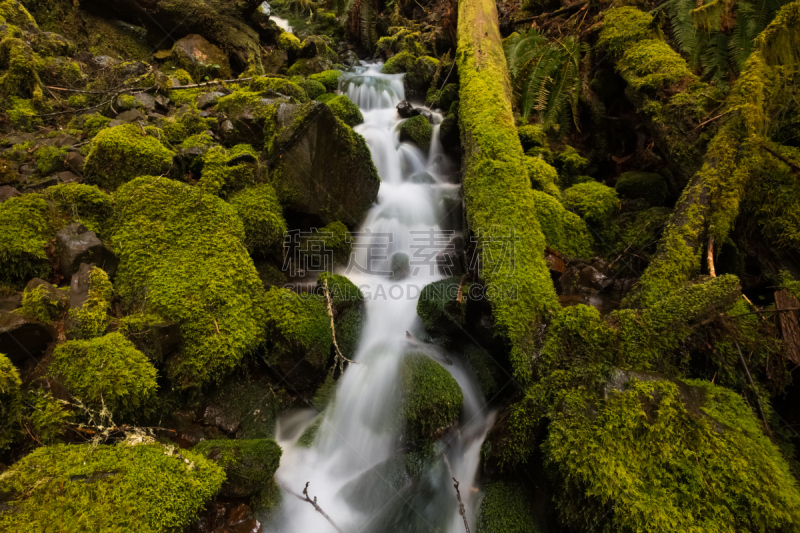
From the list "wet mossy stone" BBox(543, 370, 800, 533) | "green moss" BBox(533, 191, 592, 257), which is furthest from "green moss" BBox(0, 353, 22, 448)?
"green moss" BBox(533, 191, 592, 257)

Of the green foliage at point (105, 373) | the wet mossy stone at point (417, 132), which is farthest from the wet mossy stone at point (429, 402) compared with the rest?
the wet mossy stone at point (417, 132)

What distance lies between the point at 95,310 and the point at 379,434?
267 cm

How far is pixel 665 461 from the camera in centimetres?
208

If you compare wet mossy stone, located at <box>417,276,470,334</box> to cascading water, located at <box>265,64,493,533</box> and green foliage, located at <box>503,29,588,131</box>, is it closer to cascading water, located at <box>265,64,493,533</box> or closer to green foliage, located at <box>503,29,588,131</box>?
cascading water, located at <box>265,64,493,533</box>

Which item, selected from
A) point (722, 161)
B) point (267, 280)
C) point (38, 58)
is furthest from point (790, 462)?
point (38, 58)

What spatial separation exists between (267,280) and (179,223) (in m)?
1.06

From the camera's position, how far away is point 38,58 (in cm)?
509

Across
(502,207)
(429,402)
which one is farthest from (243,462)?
(502,207)

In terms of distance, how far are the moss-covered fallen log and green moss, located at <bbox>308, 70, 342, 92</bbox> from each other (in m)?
3.95

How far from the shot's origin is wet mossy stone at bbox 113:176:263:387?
3.01m

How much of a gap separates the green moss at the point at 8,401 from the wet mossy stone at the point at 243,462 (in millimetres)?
1024

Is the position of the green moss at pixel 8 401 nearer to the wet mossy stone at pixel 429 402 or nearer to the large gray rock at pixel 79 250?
the large gray rock at pixel 79 250

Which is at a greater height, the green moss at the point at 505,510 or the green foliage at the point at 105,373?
the green foliage at the point at 105,373

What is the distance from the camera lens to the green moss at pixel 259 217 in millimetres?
3979
